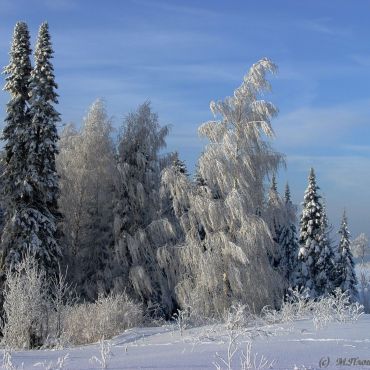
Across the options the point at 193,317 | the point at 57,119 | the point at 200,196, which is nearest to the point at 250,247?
the point at 200,196

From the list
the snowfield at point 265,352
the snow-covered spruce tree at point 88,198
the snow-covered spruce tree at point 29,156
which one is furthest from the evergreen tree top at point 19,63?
the snowfield at point 265,352

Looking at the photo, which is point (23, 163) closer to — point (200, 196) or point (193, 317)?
point (200, 196)

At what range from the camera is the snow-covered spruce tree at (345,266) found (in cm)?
4341

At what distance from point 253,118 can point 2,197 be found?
38.3 feet

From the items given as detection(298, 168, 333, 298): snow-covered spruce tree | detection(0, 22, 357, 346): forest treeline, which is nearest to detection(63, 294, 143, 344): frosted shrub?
detection(0, 22, 357, 346): forest treeline

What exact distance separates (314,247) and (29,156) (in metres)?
23.6

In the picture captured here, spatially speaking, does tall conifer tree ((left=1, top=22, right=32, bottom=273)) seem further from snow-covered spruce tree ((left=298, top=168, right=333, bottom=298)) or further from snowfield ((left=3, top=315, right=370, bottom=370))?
snow-covered spruce tree ((left=298, top=168, right=333, bottom=298))

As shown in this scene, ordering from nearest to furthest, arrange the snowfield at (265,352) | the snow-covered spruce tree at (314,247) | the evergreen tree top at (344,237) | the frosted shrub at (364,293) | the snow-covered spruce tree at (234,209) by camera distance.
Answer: the snowfield at (265,352)
the snow-covered spruce tree at (234,209)
the snow-covered spruce tree at (314,247)
the evergreen tree top at (344,237)
the frosted shrub at (364,293)

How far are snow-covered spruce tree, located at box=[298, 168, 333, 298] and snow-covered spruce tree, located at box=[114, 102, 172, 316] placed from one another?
1481 cm

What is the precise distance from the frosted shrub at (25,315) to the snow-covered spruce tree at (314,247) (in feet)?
89.4

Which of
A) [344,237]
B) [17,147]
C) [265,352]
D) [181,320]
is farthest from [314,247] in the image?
[265,352]

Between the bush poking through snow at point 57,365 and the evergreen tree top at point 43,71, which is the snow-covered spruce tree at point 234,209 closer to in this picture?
the evergreen tree top at point 43,71

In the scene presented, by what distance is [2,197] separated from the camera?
79.4 feet

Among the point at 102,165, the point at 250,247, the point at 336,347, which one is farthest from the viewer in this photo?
the point at 102,165
